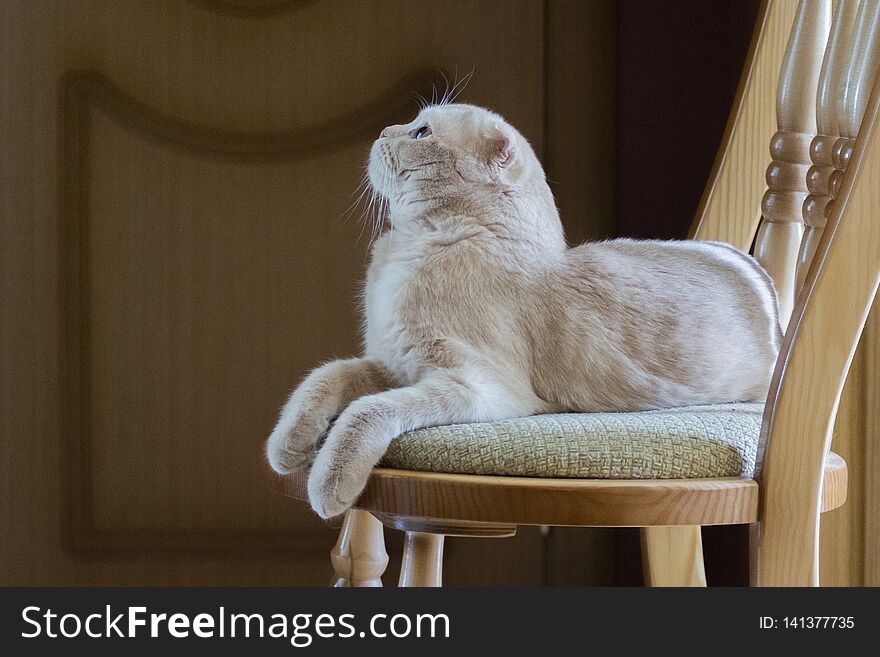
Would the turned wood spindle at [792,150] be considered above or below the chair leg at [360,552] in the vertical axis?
above

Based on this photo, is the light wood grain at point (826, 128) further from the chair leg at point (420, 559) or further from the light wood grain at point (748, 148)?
the chair leg at point (420, 559)

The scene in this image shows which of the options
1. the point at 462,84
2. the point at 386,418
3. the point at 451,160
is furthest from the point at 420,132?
the point at 462,84

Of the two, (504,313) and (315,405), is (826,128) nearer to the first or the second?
(504,313)

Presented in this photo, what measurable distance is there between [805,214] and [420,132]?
336 mm

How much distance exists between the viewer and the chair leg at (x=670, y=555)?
0.93 meters

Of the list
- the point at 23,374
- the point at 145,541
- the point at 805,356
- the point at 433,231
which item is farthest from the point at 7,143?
the point at 805,356

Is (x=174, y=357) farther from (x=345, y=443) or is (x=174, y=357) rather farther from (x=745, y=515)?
(x=745, y=515)

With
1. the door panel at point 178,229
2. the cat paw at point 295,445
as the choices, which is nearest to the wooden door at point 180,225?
the door panel at point 178,229

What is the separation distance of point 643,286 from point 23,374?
1.08m

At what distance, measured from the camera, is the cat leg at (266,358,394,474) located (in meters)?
0.63

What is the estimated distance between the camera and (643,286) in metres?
0.71

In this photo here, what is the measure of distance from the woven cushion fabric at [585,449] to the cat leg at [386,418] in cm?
1

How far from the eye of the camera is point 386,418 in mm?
589

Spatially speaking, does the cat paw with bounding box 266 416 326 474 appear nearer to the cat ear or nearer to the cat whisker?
the cat ear
